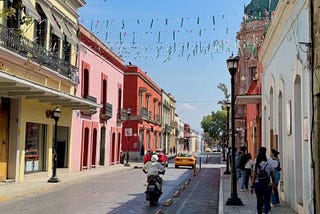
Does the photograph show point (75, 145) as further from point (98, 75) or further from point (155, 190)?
point (155, 190)

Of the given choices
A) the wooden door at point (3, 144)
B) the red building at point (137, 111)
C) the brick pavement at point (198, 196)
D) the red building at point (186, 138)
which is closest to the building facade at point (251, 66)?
the brick pavement at point (198, 196)

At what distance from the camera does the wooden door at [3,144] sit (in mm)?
19188

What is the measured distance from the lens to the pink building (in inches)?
1115

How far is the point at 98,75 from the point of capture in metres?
32.5

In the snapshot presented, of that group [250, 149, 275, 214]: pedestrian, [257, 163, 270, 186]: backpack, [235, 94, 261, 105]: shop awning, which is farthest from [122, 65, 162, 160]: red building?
[257, 163, 270, 186]: backpack

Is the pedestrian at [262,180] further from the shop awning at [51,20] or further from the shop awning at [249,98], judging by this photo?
the shop awning at [51,20]

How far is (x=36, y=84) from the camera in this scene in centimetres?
1753

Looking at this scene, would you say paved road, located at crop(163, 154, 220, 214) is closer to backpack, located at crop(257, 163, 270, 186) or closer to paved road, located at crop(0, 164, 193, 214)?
paved road, located at crop(0, 164, 193, 214)

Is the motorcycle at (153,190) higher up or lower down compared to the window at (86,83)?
lower down

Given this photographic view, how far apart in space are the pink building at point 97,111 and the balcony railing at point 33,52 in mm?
3512

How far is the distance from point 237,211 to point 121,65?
29187mm

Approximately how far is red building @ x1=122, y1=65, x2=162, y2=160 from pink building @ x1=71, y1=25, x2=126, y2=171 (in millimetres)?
6777

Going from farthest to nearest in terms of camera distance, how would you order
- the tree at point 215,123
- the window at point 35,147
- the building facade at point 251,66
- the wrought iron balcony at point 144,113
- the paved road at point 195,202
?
the tree at point 215,123
the wrought iron balcony at point 144,113
the building facade at point 251,66
the window at point 35,147
the paved road at point 195,202

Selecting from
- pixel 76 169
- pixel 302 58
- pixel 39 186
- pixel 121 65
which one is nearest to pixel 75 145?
pixel 76 169
